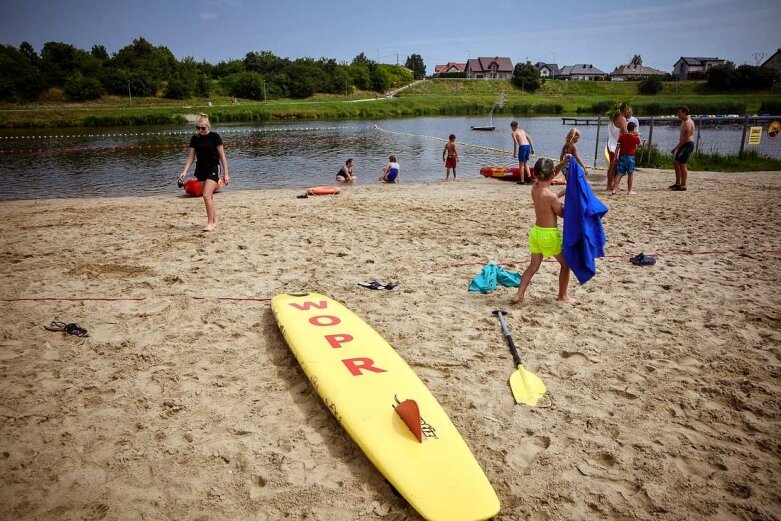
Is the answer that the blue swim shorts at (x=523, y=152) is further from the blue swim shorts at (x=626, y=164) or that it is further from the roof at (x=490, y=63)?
the roof at (x=490, y=63)

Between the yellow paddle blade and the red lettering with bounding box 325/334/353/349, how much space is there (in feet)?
5.12

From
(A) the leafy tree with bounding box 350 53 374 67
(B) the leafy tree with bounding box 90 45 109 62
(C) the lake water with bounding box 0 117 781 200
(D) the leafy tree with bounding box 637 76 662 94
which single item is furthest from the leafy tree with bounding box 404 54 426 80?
(C) the lake water with bounding box 0 117 781 200

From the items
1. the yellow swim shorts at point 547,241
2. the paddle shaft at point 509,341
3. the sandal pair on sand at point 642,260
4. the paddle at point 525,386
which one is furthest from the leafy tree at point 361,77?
the paddle at point 525,386

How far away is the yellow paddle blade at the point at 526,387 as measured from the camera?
3.85 metres

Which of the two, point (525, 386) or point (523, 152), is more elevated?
point (523, 152)

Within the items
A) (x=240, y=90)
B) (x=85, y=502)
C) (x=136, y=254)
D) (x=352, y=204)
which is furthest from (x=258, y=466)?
(x=240, y=90)

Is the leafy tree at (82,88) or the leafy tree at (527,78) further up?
the leafy tree at (527,78)

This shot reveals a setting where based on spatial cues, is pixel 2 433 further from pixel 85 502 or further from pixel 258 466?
pixel 258 466

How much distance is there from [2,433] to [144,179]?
16.2 metres

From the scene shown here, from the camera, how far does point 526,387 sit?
3975 millimetres

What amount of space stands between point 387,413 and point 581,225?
3016 millimetres

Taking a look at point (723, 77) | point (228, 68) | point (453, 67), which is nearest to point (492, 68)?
point (453, 67)

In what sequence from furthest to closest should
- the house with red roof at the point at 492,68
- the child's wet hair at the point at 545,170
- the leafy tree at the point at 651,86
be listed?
the house with red roof at the point at 492,68 → the leafy tree at the point at 651,86 → the child's wet hair at the point at 545,170

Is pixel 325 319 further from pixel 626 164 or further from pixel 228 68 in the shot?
pixel 228 68
